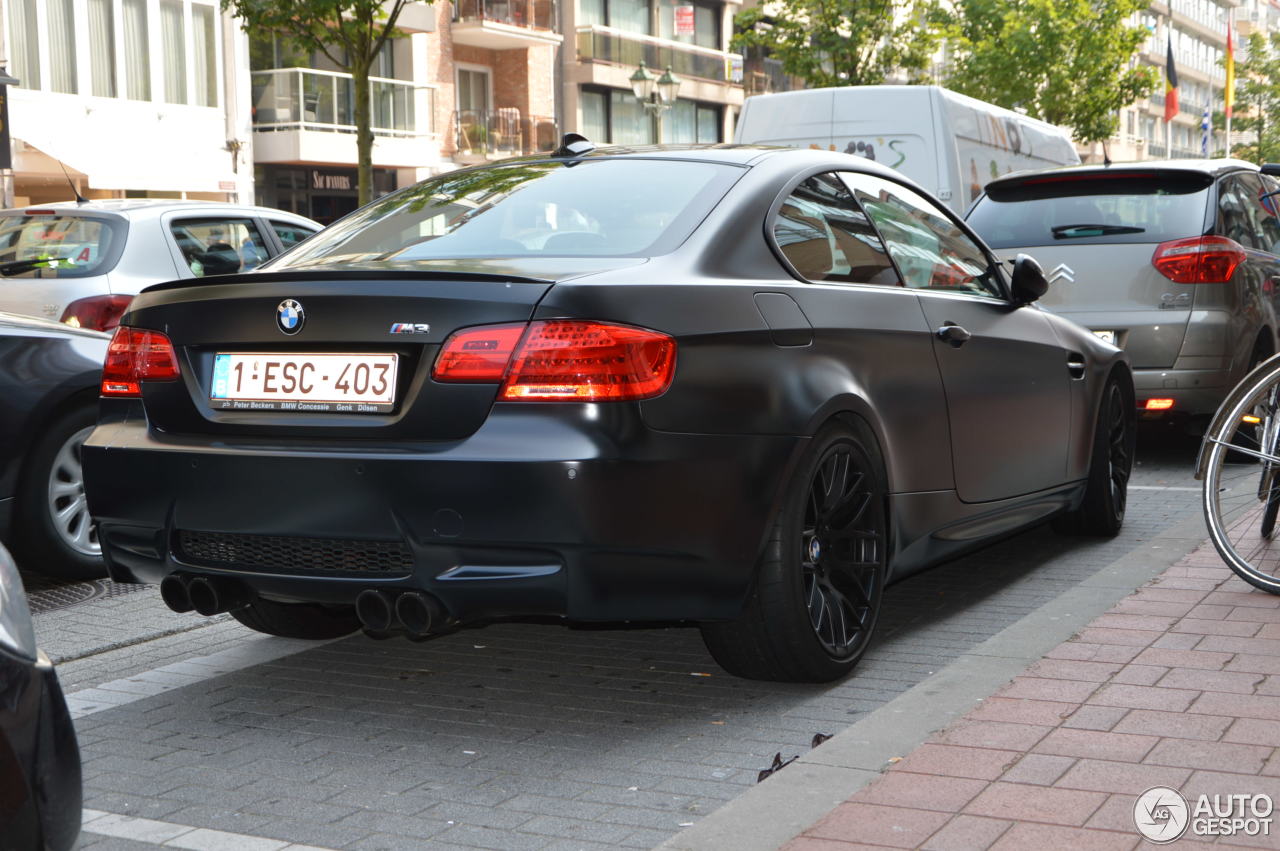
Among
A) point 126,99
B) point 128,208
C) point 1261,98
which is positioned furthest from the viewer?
point 1261,98

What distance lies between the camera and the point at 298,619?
550 cm

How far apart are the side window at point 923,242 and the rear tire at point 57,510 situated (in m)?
3.22

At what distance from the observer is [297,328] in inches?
169

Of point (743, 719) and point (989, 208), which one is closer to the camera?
point (743, 719)

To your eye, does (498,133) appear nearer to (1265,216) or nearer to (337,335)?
(1265,216)

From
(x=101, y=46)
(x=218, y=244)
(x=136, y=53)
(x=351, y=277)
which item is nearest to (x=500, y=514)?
(x=351, y=277)

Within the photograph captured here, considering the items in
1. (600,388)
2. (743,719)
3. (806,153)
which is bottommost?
(743,719)

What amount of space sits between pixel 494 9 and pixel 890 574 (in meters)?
37.2

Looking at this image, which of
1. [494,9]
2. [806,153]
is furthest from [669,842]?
[494,9]

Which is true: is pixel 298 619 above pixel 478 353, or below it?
below

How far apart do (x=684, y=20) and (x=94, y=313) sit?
40.9 m

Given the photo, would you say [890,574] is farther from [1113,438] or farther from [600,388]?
[1113,438]

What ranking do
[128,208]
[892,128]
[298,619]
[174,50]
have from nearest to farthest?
[298,619] → [128,208] → [892,128] → [174,50]

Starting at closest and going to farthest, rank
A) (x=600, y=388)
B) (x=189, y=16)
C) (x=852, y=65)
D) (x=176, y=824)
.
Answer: (x=176, y=824), (x=600, y=388), (x=189, y=16), (x=852, y=65)
